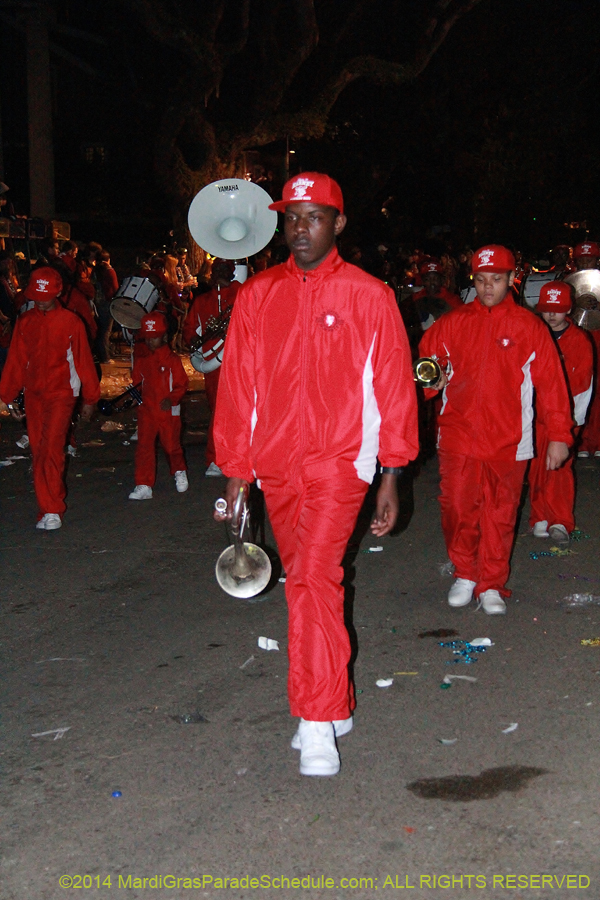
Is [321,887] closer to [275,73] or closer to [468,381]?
[468,381]

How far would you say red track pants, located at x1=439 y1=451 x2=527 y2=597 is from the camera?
5.87m

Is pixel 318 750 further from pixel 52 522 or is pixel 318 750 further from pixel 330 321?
pixel 52 522

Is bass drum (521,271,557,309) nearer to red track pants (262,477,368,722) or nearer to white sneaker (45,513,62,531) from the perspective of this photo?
white sneaker (45,513,62,531)

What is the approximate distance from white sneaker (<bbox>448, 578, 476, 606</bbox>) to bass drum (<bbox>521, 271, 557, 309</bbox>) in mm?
6335

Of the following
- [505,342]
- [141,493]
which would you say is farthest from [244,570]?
[141,493]

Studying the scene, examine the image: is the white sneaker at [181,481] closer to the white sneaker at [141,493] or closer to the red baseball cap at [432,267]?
the white sneaker at [141,493]

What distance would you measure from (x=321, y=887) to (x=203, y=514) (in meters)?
5.37

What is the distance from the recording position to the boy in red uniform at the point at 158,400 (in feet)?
29.9

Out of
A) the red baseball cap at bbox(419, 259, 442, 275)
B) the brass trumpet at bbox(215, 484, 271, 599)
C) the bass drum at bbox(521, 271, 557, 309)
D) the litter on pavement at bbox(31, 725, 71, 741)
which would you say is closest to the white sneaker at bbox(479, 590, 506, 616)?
the brass trumpet at bbox(215, 484, 271, 599)

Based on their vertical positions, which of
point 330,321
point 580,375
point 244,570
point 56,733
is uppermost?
point 330,321

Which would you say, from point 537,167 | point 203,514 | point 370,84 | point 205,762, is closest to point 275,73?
point 370,84

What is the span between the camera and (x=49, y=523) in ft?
26.4

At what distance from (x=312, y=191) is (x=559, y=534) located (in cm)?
427

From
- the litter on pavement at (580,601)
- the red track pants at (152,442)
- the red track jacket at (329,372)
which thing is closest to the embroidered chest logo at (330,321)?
the red track jacket at (329,372)
